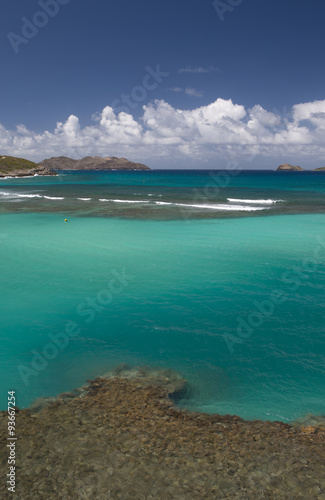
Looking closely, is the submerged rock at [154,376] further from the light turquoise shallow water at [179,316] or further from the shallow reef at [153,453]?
the shallow reef at [153,453]

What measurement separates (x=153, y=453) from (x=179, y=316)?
7050mm

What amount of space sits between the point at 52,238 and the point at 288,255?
58.8 ft

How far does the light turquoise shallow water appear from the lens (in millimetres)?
9891

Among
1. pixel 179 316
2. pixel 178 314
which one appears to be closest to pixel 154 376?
pixel 179 316

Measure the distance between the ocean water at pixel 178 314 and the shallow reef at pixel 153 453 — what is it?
84 cm

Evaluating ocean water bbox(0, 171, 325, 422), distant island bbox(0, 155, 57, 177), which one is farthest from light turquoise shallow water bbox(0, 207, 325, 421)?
distant island bbox(0, 155, 57, 177)

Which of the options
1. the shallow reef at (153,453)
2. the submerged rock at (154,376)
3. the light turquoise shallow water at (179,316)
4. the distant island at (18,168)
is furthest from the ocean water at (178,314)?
the distant island at (18,168)

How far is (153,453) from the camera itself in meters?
7.05

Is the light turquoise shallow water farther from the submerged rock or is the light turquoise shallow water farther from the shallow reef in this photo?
the shallow reef

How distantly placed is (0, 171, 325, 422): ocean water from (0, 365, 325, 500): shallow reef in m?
0.84

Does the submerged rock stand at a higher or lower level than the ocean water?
lower

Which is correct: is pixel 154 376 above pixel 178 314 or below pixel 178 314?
below

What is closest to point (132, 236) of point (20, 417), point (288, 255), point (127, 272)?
point (127, 272)

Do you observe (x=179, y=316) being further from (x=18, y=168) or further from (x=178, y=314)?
(x=18, y=168)
